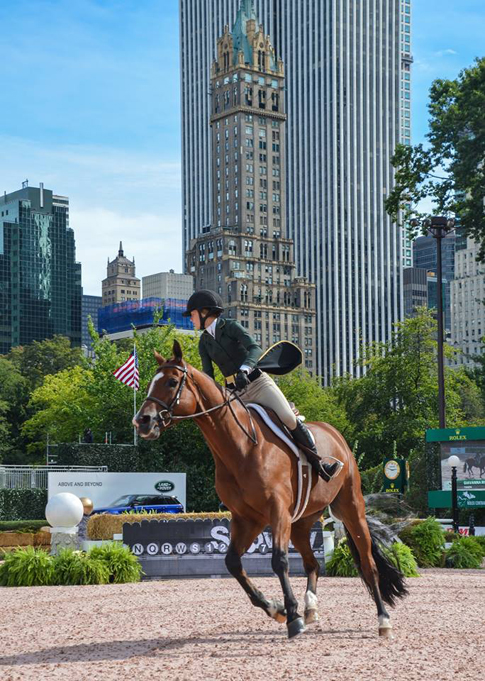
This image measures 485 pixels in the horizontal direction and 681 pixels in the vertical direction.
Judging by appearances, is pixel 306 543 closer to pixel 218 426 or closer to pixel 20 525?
pixel 218 426

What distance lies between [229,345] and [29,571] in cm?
904

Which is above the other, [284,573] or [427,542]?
[284,573]

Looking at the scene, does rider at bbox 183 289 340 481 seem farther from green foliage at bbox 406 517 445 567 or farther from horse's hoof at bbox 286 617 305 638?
green foliage at bbox 406 517 445 567

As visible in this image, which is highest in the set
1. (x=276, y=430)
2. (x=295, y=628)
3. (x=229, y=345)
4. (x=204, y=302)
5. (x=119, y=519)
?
(x=204, y=302)

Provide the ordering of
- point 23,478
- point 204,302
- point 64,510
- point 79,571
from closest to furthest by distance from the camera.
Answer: point 204,302
point 79,571
point 64,510
point 23,478

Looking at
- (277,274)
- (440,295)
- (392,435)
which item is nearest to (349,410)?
(392,435)

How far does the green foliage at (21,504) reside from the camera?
39344 mm

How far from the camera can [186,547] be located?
19.9 metres

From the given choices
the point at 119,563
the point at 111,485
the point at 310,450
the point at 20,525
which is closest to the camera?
the point at 310,450

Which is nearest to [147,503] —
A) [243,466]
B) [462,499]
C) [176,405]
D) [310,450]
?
[462,499]

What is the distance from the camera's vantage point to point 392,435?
2458 inches

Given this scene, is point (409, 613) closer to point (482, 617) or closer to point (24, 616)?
point (482, 617)

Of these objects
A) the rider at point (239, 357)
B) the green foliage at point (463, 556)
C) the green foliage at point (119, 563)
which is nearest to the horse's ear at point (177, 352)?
the rider at point (239, 357)

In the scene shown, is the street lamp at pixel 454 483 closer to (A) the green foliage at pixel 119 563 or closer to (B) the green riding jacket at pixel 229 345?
(A) the green foliage at pixel 119 563
